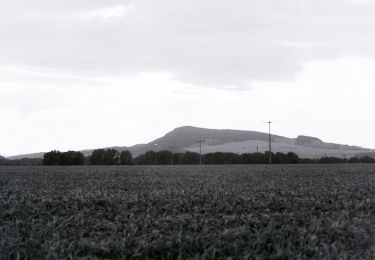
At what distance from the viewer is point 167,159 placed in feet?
399

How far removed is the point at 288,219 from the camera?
37.0 feet

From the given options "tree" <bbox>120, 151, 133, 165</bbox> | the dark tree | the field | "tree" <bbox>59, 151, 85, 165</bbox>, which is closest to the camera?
the field

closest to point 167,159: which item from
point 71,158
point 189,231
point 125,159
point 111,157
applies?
point 125,159

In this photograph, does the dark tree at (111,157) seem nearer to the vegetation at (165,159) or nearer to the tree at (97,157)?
the vegetation at (165,159)

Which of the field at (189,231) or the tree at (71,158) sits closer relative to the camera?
the field at (189,231)

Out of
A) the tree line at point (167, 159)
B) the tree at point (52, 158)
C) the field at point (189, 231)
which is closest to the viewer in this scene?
the field at point (189, 231)

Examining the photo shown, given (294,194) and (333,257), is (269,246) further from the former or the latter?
(294,194)

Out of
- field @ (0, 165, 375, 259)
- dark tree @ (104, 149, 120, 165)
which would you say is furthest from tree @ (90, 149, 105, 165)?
field @ (0, 165, 375, 259)

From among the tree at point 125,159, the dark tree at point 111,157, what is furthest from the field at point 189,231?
the dark tree at point 111,157

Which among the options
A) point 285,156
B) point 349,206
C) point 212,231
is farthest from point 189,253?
point 285,156

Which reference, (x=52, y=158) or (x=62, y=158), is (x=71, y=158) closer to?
(x=62, y=158)

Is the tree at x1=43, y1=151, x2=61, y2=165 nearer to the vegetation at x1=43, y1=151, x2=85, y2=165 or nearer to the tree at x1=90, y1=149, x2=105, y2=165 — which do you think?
the vegetation at x1=43, y1=151, x2=85, y2=165

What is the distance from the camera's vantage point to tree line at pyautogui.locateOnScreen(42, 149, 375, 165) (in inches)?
4488

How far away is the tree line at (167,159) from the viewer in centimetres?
11400
